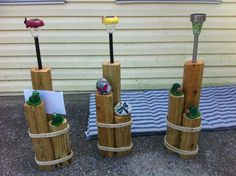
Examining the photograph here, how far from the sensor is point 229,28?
8.52 ft

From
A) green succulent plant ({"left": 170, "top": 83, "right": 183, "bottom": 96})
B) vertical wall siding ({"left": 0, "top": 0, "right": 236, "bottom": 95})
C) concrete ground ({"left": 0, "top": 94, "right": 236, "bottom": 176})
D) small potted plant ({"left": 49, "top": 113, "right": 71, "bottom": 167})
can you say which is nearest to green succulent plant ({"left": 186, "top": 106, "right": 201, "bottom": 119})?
green succulent plant ({"left": 170, "top": 83, "right": 183, "bottom": 96})

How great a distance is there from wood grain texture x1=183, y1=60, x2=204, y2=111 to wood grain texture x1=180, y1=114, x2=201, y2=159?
10cm

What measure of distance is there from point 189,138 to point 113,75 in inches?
24.4

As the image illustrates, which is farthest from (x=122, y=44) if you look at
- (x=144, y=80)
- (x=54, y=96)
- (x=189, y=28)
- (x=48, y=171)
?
(x=48, y=171)

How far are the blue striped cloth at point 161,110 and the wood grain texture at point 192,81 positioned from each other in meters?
0.45

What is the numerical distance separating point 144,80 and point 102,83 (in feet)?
3.87

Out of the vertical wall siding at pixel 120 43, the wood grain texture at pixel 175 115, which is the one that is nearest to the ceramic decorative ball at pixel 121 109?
the wood grain texture at pixel 175 115

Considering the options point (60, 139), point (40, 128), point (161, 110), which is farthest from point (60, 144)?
point (161, 110)

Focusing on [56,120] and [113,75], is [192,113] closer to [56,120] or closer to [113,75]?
[113,75]

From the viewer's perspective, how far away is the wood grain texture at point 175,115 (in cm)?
168

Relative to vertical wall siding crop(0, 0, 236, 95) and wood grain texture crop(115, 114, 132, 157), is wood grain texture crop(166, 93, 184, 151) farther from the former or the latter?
vertical wall siding crop(0, 0, 236, 95)

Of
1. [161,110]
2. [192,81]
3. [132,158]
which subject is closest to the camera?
[192,81]

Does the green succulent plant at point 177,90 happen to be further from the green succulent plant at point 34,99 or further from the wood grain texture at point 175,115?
the green succulent plant at point 34,99

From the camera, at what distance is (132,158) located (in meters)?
1.80
